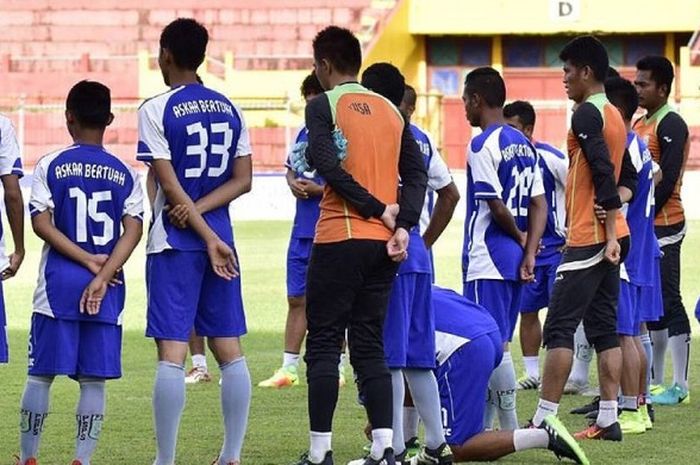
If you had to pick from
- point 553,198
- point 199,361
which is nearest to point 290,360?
point 199,361

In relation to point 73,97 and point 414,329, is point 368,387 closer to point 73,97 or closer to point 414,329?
point 414,329

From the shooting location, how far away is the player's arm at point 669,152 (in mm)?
9719

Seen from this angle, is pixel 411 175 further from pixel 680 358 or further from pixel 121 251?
pixel 680 358

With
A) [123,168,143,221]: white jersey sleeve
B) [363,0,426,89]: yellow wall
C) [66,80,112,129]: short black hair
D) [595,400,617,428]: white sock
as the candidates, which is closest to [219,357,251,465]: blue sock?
[123,168,143,221]: white jersey sleeve

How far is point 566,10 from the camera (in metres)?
42.7

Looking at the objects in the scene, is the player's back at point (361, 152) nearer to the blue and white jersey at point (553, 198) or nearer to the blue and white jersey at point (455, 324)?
the blue and white jersey at point (455, 324)

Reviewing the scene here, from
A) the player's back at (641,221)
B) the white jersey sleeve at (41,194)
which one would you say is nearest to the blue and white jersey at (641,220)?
the player's back at (641,221)

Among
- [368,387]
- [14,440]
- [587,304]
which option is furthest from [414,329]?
[14,440]

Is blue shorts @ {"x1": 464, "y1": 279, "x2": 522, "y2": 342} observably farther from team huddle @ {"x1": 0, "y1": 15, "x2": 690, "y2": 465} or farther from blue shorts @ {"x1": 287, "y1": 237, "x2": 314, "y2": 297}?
blue shorts @ {"x1": 287, "y1": 237, "x2": 314, "y2": 297}

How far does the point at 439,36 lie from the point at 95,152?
3762cm

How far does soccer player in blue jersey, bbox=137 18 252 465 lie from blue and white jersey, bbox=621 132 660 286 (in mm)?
2631

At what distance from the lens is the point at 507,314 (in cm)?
864

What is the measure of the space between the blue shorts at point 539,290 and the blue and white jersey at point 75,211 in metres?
4.15

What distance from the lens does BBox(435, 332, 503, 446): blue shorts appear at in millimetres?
7430
